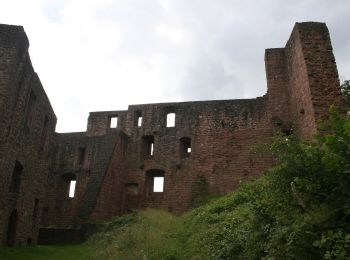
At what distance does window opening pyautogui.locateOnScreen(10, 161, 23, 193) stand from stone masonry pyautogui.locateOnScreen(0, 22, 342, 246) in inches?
1.2

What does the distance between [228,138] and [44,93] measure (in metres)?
8.55

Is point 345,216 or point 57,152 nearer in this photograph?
point 345,216

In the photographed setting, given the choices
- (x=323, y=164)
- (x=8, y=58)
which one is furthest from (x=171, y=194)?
(x=323, y=164)

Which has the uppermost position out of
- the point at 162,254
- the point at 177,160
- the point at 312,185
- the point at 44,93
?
the point at 44,93

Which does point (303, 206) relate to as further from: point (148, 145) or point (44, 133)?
point (148, 145)

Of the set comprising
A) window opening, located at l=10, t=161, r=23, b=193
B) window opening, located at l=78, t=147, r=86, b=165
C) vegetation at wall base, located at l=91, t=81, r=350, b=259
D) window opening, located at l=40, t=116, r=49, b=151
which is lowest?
vegetation at wall base, located at l=91, t=81, r=350, b=259

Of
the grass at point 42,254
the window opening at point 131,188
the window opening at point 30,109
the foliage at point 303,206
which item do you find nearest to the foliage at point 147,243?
the grass at point 42,254

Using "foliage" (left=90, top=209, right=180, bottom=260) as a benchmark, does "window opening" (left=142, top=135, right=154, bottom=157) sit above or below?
above

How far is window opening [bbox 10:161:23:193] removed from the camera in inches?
501

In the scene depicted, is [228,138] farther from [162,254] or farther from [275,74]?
[162,254]

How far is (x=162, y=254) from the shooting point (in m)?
7.54

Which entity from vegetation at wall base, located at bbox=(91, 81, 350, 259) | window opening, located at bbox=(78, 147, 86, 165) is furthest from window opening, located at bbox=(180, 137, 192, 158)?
vegetation at wall base, located at bbox=(91, 81, 350, 259)

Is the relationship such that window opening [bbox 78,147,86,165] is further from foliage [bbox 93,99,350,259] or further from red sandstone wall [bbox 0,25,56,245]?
foliage [bbox 93,99,350,259]

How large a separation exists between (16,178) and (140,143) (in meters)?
7.90
